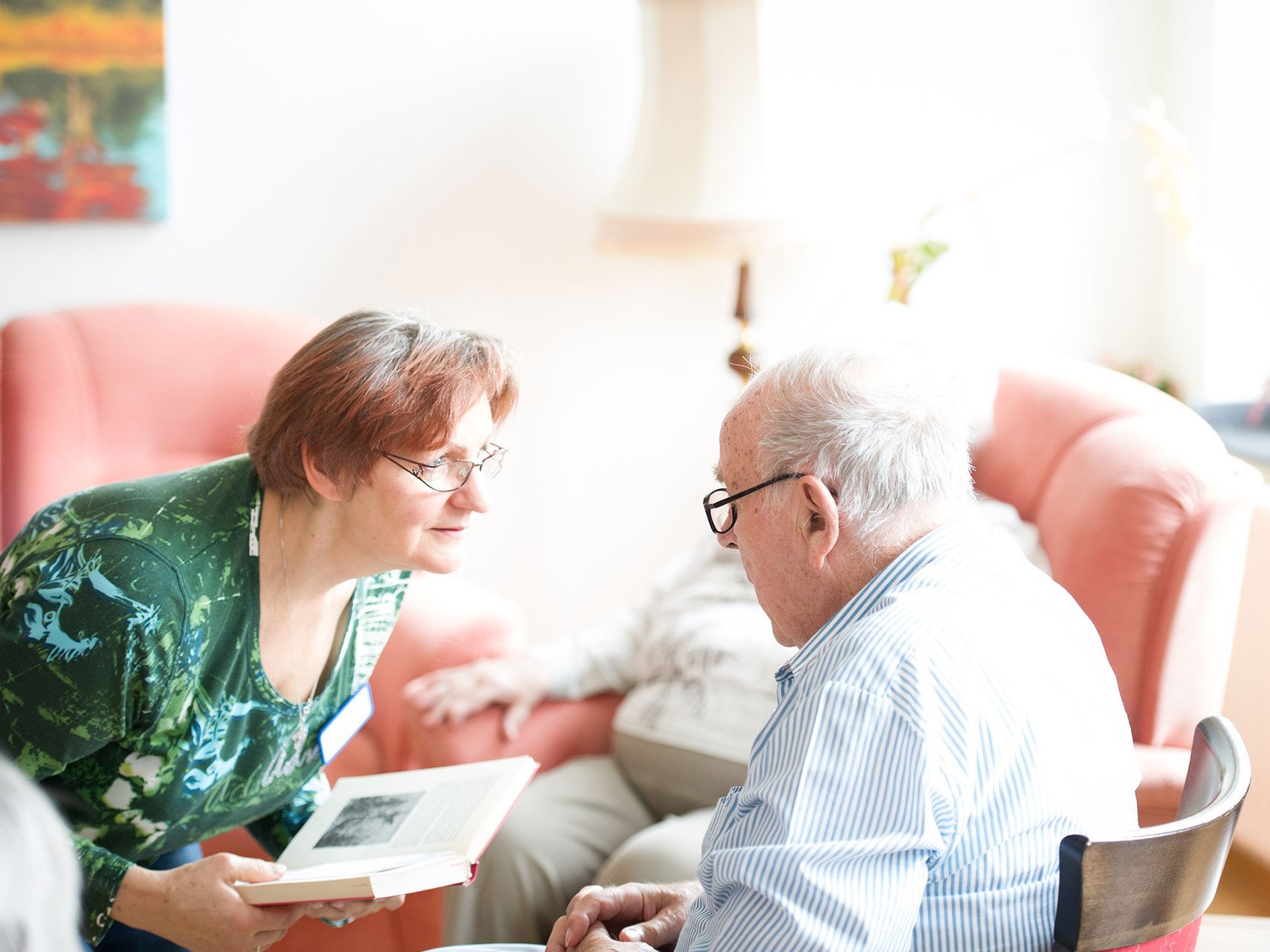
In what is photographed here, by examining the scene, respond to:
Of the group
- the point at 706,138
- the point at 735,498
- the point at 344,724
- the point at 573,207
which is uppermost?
the point at 706,138

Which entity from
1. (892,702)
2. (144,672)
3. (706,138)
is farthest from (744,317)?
(892,702)

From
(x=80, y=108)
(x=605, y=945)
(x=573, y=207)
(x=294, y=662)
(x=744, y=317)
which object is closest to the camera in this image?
(x=605, y=945)

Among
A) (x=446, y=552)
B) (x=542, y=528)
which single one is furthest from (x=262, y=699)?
(x=542, y=528)

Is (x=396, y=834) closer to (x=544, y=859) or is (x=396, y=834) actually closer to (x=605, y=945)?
(x=605, y=945)

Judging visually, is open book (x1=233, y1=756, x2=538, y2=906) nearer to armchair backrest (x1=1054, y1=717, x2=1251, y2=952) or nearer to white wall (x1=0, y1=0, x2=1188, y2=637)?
armchair backrest (x1=1054, y1=717, x2=1251, y2=952)

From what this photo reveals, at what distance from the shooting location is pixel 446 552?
4.47 ft

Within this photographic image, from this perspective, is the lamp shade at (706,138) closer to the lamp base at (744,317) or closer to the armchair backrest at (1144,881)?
the lamp base at (744,317)

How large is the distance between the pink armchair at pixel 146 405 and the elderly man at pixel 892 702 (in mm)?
993

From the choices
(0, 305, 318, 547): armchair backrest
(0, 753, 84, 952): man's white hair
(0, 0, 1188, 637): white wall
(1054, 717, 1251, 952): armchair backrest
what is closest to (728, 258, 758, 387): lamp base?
(0, 0, 1188, 637): white wall

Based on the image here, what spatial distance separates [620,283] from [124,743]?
185 cm

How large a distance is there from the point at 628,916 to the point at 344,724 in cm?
44

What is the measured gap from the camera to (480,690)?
1.89 m

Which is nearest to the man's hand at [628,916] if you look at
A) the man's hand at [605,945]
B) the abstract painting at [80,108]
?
the man's hand at [605,945]

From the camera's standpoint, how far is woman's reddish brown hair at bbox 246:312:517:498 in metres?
1.26
